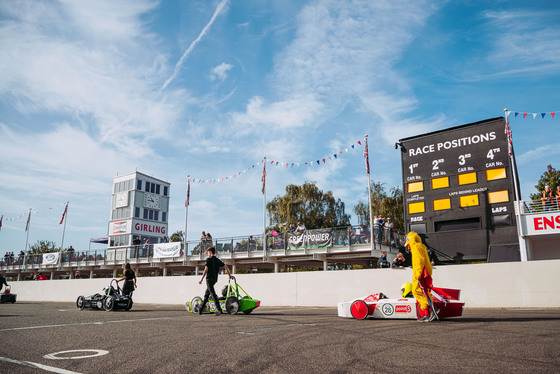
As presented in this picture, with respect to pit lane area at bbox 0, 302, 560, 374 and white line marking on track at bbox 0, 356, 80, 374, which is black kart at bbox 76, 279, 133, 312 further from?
white line marking on track at bbox 0, 356, 80, 374

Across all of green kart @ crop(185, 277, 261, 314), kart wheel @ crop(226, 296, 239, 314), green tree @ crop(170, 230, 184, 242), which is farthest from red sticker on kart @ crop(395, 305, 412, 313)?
green tree @ crop(170, 230, 184, 242)

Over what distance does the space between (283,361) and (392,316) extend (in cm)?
581

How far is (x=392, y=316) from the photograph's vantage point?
9.88 metres

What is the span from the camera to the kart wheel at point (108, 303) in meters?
15.6

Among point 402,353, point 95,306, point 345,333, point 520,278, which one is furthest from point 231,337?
point 520,278

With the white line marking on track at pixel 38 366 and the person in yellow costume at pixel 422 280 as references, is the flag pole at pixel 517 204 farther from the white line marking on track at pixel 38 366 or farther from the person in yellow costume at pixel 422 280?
the white line marking on track at pixel 38 366

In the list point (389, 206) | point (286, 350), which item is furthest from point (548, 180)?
point (286, 350)

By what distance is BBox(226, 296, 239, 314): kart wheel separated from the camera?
1252 centimetres

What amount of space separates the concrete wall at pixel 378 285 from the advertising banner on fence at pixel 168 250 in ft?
14.3

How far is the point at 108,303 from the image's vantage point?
1570 centimetres

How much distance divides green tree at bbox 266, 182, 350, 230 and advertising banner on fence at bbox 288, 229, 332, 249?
673 inches

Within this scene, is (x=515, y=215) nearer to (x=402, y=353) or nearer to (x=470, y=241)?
(x=470, y=241)

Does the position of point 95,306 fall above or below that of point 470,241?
below

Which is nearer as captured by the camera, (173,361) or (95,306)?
(173,361)
